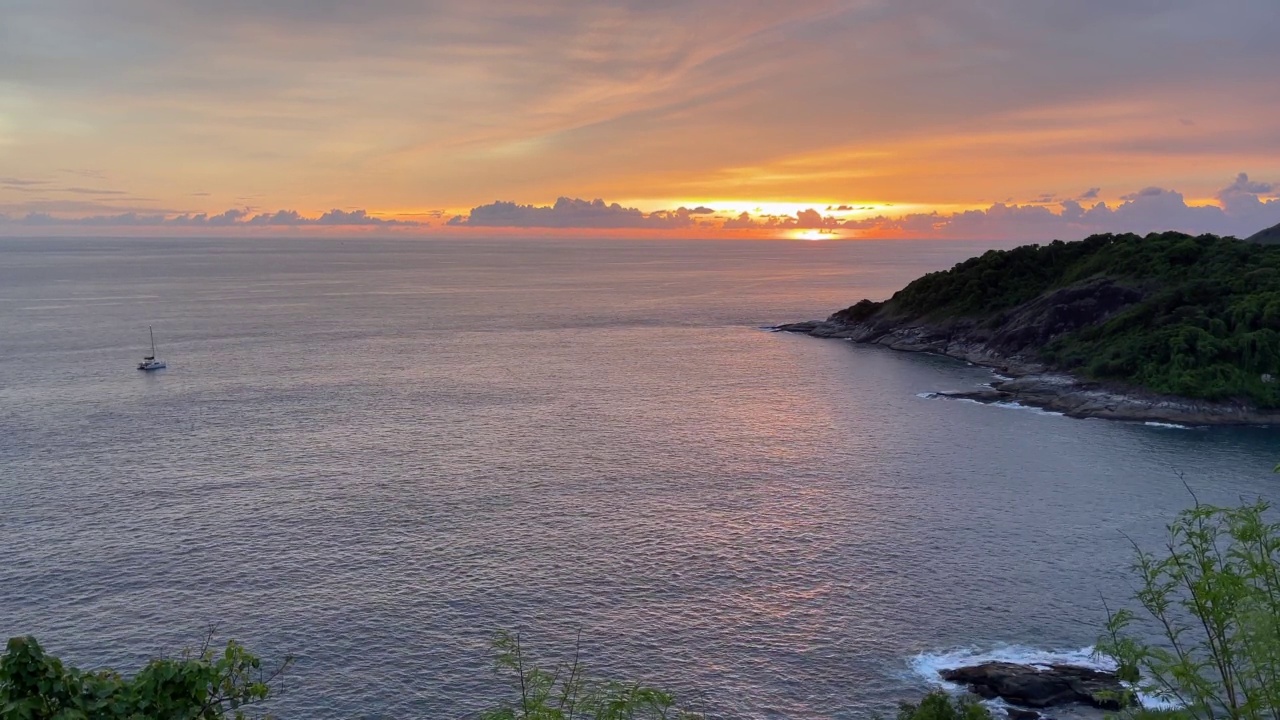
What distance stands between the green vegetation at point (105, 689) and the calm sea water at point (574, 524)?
33.4 meters

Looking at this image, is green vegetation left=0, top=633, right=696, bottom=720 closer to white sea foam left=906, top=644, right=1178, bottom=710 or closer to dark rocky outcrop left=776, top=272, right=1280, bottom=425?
white sea foam left=906, top=644, right=1178, bottom=710

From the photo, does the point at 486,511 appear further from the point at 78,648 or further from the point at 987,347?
the point at 987,347

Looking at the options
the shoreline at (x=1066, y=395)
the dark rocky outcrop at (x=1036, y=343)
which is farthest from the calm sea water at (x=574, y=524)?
the dark rocky outcrop at (x=1036, y=343)

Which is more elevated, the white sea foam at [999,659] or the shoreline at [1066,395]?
the shoreline at [1066,395]

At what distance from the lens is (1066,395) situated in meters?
121

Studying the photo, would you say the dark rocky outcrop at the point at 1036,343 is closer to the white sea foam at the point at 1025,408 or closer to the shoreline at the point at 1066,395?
the shoreline at the point at 1066,395

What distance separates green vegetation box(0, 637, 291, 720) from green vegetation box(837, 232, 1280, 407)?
12290cm

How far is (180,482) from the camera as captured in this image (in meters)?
82.1

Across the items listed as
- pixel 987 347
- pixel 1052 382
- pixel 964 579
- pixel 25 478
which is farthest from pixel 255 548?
pixel 987 347

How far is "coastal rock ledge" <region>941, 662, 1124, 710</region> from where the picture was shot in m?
48.9

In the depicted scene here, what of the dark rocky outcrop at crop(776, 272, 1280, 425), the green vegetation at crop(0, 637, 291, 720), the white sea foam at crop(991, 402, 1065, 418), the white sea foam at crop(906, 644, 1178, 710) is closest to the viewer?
the green vegetation at crop(0, 637, 291, 720)

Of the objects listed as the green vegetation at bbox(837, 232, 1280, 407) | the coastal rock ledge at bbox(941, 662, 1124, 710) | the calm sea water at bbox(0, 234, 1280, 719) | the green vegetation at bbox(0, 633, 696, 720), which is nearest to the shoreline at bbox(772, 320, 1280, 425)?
the green vegetation at bbox(837, 232, 1280, 407)

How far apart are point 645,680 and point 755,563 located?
59.8ft

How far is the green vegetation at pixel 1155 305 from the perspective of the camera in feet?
374
